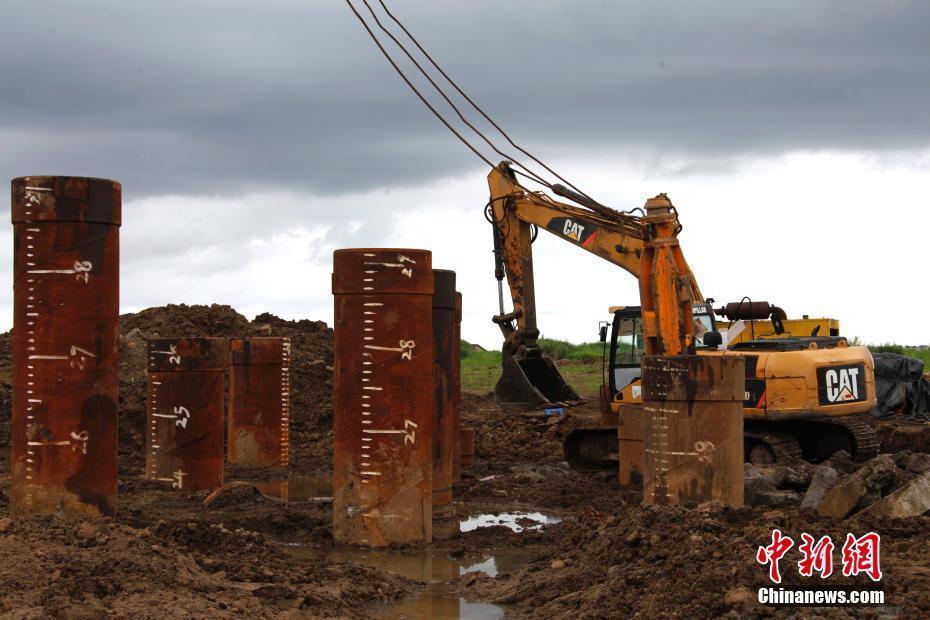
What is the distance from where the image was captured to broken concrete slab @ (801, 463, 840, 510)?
11.3 metres

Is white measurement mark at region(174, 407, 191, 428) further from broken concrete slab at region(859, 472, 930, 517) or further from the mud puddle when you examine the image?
broken concrete slab at region(859, 472, 930, 517)

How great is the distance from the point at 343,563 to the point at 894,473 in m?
5.20

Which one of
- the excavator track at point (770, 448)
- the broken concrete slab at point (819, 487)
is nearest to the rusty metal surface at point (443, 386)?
the broken concrete slab at point (819, 487)

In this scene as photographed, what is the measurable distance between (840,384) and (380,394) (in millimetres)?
8185

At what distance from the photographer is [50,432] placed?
10.0 m

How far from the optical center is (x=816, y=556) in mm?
7395

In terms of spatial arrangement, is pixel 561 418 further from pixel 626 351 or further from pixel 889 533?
pixel 889 533

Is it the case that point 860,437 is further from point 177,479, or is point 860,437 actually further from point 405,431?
point 177,479

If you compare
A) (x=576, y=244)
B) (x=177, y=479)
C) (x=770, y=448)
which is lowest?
(x=177, y=479)

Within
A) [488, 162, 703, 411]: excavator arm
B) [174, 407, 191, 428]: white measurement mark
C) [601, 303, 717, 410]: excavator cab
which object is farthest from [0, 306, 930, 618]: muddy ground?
[601, 303, 717, 410]: excavator cab

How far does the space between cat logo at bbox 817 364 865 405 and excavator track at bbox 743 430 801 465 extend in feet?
2.84

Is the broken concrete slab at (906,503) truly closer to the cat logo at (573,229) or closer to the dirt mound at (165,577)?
the dirt mound at (165,577)

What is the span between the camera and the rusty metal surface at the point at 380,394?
35.3 ft

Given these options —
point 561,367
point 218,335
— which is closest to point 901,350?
point 561,367
